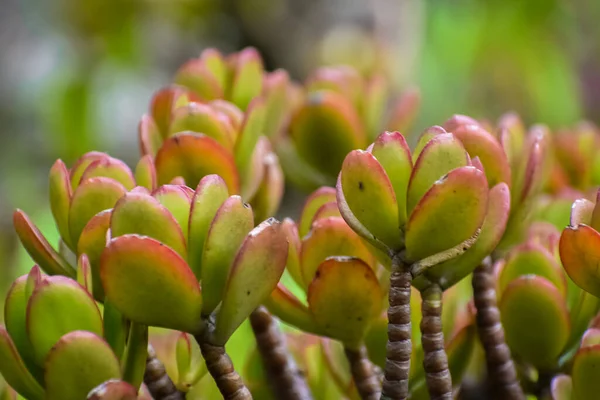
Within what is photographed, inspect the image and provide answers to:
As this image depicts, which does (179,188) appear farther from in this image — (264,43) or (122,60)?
(122,60)

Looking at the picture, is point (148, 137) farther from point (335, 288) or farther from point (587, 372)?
point (587, 372)

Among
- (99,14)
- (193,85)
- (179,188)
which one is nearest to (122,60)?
(99,14)

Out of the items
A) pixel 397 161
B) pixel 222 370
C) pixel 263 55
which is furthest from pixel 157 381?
pixel 263 55

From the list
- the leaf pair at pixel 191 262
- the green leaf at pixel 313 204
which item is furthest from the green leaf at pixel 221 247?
the green leaf at pixel 313 204

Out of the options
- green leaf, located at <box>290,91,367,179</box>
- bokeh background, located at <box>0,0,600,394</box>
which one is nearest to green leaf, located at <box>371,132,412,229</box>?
green leaf, located at <box>290,91,367,179</box>

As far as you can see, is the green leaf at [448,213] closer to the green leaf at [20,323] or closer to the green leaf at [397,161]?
the green leaf at [397,161]

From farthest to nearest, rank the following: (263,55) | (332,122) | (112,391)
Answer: (263,55)
(332,122)
(112,391)

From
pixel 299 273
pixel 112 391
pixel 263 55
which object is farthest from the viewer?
pixel 263 55

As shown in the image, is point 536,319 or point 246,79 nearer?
point 536,319
